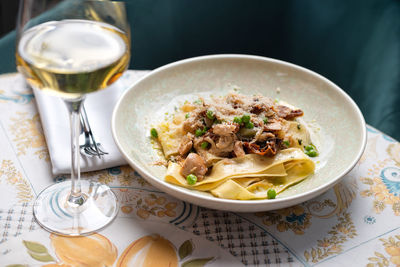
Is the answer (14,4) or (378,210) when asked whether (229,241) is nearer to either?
(378,210)

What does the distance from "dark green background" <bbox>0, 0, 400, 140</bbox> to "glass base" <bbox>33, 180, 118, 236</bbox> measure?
2.05 m

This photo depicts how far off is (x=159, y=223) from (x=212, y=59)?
1.36 m

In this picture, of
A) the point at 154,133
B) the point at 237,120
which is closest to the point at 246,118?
the point at 237,120

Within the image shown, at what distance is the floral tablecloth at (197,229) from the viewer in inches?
78.3

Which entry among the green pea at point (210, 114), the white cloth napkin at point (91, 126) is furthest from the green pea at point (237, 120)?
the white cloth napkin at point (91, 126)

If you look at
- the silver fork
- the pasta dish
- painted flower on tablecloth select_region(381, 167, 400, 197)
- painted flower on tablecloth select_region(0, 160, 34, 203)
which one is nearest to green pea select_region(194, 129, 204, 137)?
the pasta dish

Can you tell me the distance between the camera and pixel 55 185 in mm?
2316

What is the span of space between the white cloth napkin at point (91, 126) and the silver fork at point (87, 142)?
3 centimetres

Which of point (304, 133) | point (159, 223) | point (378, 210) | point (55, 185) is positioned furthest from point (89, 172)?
point (378, 210)

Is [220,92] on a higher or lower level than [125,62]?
lower

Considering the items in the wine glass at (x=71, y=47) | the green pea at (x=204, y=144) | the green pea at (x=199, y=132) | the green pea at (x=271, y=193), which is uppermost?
the wine glass at (x=71, y=47)

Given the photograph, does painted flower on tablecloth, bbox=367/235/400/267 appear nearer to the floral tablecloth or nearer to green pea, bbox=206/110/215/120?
the floral tablecloth

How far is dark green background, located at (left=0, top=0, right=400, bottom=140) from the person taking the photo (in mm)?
3918

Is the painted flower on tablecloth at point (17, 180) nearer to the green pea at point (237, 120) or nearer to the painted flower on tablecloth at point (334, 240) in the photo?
the green pea at point (237, 120)
